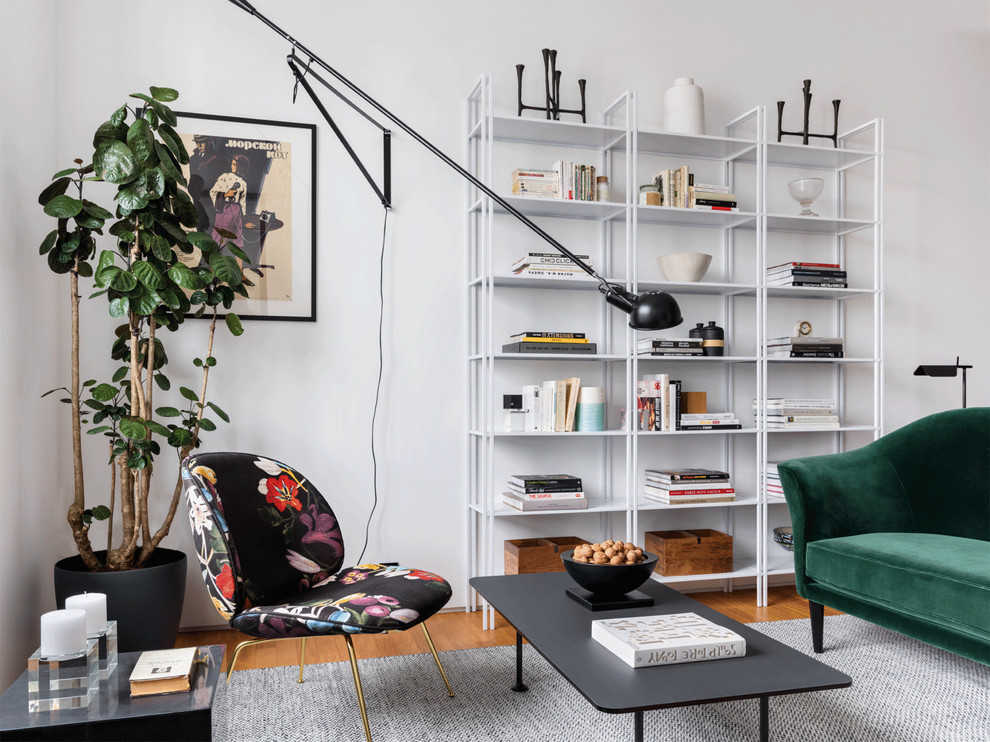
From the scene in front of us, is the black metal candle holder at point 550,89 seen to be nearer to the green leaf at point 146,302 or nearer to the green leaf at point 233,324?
the green leaf at point 233,324

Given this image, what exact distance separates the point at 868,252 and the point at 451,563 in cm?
274

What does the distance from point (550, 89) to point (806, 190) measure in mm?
1356

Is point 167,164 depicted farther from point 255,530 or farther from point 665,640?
point 665,640

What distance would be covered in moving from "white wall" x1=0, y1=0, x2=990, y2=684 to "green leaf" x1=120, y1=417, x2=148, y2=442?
0.40 meters

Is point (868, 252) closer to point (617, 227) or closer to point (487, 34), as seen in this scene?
point (617, 227)

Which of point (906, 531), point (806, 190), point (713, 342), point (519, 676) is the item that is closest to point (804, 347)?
point (713, 342)

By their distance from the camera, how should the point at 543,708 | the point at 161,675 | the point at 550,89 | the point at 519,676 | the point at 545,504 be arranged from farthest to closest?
the point at 550,89
the point at 545,504
the point at 519,676
the point at 543,708
the point at 161,675

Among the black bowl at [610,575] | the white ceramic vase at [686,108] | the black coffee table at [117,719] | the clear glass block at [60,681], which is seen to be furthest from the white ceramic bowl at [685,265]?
the clear glass block at [60,681]

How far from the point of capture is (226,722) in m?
2.21

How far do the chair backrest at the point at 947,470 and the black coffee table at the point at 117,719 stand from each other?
8.76 feet

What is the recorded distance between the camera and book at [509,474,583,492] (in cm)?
324

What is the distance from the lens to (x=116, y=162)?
8.21 feet

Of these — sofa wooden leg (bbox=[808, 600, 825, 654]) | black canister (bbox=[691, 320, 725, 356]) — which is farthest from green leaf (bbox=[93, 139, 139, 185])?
sofa wooden leg (bbox=[808, 600, 825, 654])

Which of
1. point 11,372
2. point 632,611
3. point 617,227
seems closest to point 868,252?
point 617,227
